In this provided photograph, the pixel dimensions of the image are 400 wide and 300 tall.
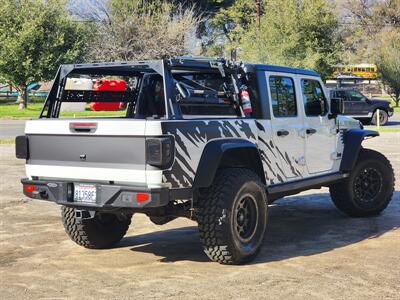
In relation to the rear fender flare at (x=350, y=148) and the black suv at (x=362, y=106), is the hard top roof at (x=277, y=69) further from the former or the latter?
the black suv at (x=362, y=106)

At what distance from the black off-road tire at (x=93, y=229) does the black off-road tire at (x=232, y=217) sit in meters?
1.25

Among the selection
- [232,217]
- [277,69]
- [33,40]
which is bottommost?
[232,217]

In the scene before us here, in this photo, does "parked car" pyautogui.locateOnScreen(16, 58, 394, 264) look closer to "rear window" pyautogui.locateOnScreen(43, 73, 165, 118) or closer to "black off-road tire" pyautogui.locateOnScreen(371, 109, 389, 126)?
"rear window" pyautogui.locateOnScreen(43, 73, 165, 118)

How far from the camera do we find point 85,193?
5.75m

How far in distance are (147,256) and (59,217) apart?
2.44m

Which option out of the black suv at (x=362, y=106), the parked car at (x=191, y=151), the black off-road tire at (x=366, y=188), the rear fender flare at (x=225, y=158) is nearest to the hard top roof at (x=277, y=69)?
the parked car at (x=191, y=151)

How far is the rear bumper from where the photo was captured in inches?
210

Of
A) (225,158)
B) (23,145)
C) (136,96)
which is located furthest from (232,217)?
(136,96)

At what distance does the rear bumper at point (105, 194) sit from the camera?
5.34 m

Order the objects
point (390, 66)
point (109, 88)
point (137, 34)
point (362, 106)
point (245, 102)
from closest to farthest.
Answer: point (245, 102)
point (109, 88)
point (362, 106)
point (390, 66)
point (137, 34)

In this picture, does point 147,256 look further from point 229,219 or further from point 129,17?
point 129,17

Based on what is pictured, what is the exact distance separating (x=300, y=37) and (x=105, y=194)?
32.0 meters

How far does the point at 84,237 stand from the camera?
675 centimetres

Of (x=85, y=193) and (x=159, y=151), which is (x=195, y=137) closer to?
(x=159, y=151)
